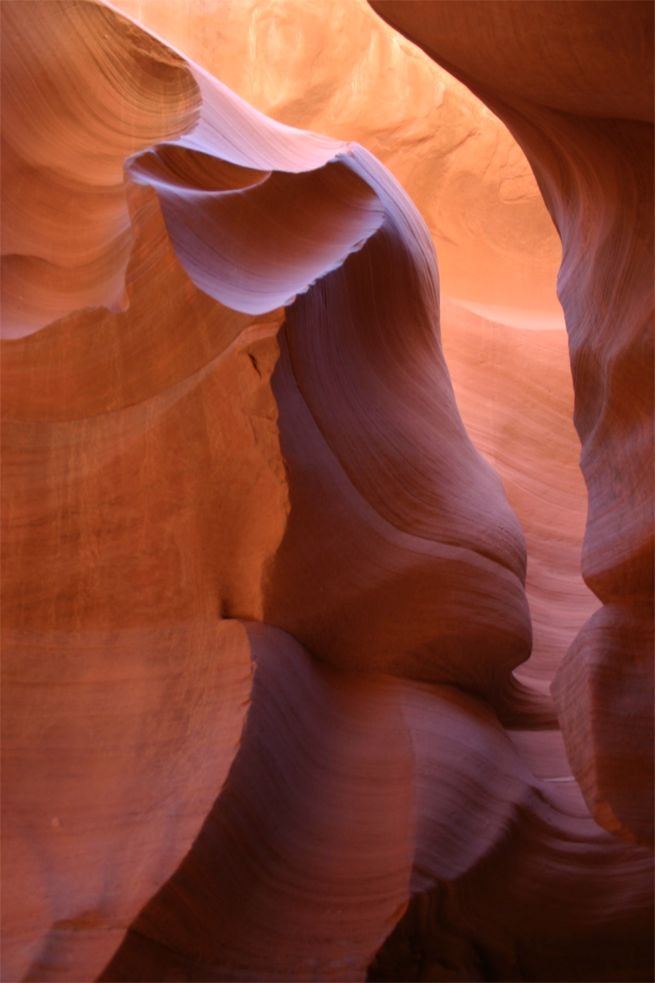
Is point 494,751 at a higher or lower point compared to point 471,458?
lower

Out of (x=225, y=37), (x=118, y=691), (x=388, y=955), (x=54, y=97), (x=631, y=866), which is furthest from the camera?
(x=225, y=37)

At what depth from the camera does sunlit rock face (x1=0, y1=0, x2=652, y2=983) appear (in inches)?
101

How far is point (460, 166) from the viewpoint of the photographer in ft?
20.0

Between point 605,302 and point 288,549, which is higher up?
point 605,302

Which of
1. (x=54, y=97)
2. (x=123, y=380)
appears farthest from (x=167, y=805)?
(x=54, y=97)

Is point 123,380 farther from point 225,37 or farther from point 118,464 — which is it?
point 225,37

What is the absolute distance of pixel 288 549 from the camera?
2812mm

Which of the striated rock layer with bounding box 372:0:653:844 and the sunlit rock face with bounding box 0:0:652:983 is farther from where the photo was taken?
the sunlit rock face with bounding box 0:0:652:983

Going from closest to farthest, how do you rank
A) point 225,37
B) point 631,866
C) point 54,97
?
point 631,866, point 54,97, point 225,37

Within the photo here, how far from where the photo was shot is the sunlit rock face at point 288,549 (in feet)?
8.41

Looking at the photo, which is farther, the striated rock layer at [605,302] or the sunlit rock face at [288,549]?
the sunlit rock face at [288,549]

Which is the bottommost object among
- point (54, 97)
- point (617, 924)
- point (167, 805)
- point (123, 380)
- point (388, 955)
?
point (617, 924)

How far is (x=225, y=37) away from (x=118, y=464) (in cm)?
366

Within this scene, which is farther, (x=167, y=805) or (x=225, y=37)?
(x=225, y=37)
